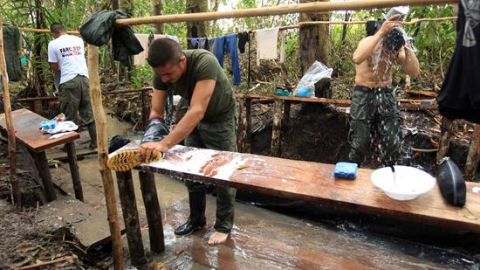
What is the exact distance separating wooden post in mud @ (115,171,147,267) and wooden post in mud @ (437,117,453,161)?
3821 mm

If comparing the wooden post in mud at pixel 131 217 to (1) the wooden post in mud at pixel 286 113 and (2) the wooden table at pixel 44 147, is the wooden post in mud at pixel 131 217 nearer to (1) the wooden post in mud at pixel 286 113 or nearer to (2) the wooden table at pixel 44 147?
(2) the wooden table at pixel 44 147

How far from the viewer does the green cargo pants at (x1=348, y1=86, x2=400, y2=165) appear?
419 centimetres

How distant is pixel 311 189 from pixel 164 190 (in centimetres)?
345

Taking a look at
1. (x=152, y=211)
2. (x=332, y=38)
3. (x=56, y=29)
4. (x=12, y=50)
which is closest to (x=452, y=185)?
(x=152, y=211)

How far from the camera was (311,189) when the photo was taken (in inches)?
85.0

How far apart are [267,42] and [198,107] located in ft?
10.3

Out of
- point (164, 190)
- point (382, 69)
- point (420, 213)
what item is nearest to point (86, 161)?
point (164, 190)

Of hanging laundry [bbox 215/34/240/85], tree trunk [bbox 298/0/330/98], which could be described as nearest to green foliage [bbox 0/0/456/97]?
tree trunk [bbox 298/0/330/98]

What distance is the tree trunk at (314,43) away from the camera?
6156 mm

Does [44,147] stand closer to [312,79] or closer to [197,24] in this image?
[312,79]

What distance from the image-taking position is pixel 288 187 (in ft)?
7.29

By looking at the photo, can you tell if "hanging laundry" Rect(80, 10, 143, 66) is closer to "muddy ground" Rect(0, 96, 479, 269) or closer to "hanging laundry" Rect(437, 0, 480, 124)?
"muddy ground" Rect(0, 96, 479, 269)

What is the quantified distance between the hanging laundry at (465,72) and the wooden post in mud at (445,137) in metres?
3.05

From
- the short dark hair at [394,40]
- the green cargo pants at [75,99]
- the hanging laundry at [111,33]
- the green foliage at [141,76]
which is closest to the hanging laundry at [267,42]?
the short dark hair at [394,40]
